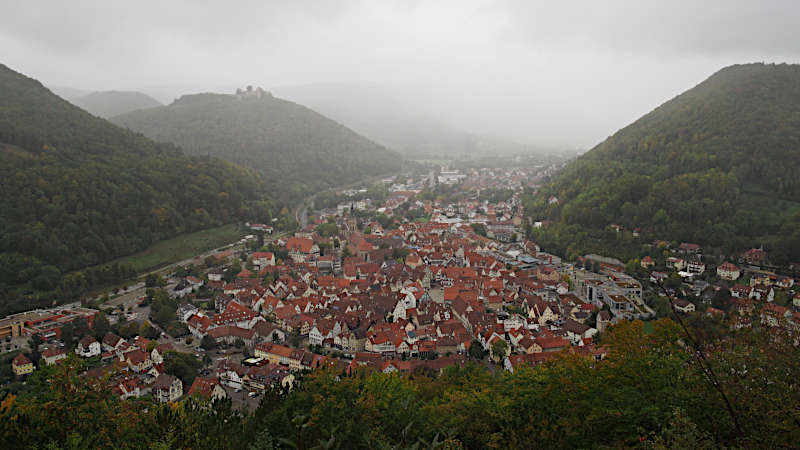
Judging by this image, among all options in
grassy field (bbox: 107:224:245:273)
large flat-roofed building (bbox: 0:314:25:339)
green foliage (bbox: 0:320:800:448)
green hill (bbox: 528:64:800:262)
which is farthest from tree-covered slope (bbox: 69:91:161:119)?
green foliage (bbox: 0:320:800:448)

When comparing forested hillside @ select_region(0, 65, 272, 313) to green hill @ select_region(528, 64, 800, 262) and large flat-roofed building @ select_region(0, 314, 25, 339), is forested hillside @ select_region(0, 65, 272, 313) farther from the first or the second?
green hill @ select_region(528, 64, 800, 262)

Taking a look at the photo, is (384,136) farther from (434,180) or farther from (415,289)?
(415,289)

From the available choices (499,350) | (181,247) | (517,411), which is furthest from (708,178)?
(181,247)

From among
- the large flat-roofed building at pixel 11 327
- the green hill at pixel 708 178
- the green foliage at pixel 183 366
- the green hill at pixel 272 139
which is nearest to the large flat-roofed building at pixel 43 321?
the large flat-roofed building at pixel 11 327

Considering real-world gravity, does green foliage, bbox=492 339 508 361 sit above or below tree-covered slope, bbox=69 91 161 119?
below

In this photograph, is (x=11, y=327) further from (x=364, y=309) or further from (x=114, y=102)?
(x=114, y=102)
